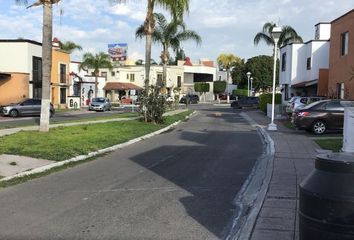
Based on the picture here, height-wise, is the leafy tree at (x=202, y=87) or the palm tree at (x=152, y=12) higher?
the palm tree at (x=152, y=12)

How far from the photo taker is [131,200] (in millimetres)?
8438

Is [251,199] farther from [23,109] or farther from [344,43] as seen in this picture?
[23,109]

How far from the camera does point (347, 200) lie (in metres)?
3.92

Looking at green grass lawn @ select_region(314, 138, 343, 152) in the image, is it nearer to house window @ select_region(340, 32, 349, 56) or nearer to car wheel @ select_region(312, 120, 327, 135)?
car wheel @ select_region(312, 120, 327, 135)

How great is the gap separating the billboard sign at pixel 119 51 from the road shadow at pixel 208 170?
100106mm

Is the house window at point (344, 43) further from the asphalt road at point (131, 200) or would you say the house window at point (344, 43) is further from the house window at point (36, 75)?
the house window at point (36, 75)

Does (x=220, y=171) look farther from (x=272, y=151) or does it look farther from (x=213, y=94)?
(x=213, y=94)

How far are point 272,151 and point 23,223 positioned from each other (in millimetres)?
9658

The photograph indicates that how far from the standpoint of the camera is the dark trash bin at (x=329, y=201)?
12.9 ft

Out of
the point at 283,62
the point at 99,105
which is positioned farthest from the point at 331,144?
the point at 99,105

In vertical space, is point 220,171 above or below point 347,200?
below

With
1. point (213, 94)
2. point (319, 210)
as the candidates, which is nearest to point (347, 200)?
point (319, 210)

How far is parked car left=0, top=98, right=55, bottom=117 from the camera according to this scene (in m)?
40.8

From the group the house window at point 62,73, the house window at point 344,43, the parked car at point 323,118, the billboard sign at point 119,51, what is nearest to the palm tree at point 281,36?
the house window at point 62,73
